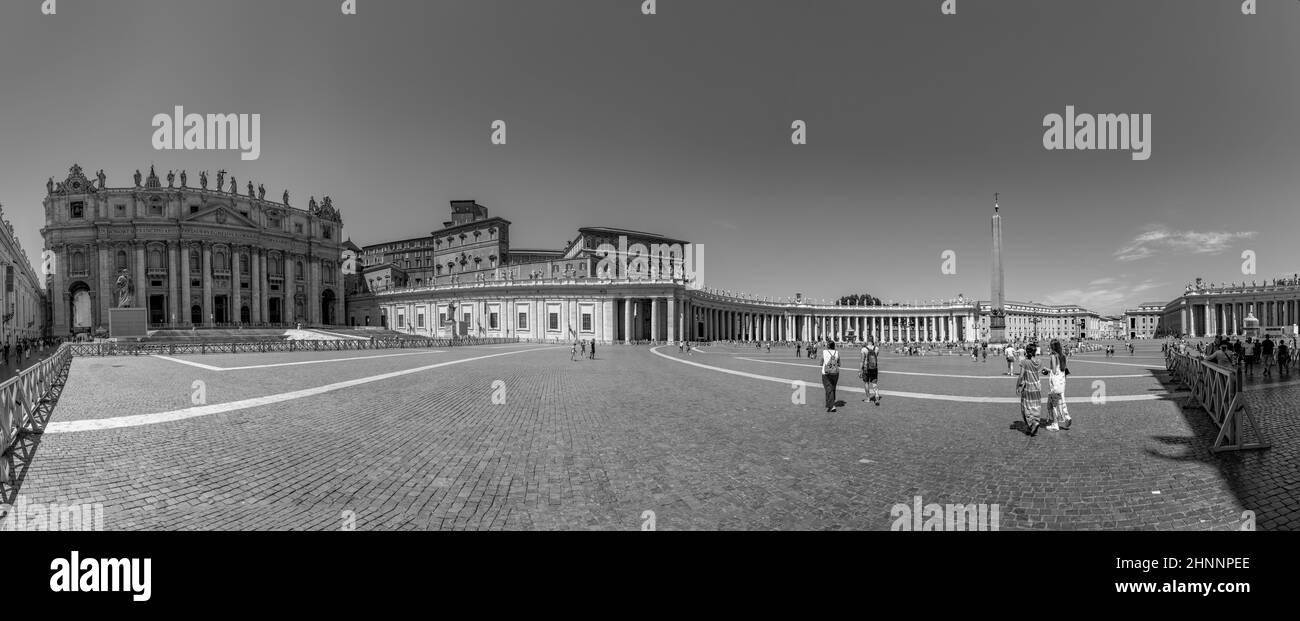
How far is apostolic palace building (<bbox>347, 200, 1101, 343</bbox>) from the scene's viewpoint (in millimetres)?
61031

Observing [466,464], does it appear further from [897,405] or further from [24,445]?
[897,405]

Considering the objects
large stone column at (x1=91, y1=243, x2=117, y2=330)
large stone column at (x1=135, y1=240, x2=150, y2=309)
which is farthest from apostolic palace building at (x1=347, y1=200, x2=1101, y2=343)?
large stone column at (x1=91, y1=243, x2=117, y2=330)

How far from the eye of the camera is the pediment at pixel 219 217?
6444cm

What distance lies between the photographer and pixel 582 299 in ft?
198

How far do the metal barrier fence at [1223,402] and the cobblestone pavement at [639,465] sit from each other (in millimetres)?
217

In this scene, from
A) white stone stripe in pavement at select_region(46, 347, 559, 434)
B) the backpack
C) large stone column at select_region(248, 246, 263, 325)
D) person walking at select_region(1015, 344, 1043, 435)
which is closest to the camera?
person walking at select_region(1015, 344, 1043, 435)

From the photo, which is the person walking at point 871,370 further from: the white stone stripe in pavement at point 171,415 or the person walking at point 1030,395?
the white stone stripe in pavement at point 171,415

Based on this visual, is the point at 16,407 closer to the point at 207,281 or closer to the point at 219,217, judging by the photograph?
the point at 207,281

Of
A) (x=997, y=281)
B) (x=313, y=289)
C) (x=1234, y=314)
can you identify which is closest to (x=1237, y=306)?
(x=1234, y=314)

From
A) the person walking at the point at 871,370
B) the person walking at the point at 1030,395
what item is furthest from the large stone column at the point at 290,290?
the person walking at the point at 1030,395

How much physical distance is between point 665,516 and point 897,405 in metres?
8.50

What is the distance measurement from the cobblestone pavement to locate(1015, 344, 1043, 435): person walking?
10.5 inches

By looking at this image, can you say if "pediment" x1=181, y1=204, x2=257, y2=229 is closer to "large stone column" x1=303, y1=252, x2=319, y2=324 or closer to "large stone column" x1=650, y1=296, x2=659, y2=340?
"large stone column" x1=303, y1=252, x2=319, y2=324
